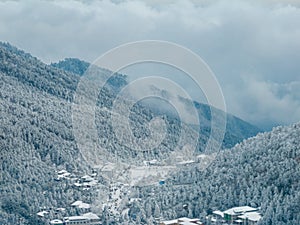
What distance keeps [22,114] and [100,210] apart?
61.0 feet

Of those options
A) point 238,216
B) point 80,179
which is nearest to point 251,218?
point 238,216

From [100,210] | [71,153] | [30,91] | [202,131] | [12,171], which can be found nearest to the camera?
[100,210]

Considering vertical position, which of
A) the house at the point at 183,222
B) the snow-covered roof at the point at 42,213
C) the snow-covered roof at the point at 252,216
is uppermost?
the snow-covered roof at the point at 42,213

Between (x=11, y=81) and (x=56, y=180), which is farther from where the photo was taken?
(x=11, y=81)

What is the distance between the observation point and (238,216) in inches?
1359

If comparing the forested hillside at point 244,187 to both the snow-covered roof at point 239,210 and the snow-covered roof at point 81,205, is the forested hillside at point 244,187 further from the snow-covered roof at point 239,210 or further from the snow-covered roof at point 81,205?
the snow-covered roof at point 81,205

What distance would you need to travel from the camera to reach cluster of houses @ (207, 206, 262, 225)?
111ft

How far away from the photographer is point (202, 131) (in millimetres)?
77312

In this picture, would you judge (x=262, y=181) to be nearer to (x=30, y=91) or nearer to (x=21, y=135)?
(x=21, y=135)

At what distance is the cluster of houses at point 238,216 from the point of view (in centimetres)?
3389

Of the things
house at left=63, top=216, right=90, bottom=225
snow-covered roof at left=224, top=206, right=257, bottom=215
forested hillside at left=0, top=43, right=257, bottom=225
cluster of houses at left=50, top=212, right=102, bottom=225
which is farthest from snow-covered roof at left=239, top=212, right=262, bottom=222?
forested hillside at left=0, top=43, right=257, bottom=225

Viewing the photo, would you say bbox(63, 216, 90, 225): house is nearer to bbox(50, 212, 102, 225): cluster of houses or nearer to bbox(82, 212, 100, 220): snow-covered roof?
bbox(50, 212, 102, 225): cluster of houses

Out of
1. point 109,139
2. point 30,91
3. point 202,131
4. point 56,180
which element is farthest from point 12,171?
point 202,131

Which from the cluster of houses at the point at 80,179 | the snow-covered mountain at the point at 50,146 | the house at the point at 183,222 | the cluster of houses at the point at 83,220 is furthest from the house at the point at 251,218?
the cluster of houses at the point at 80,179
